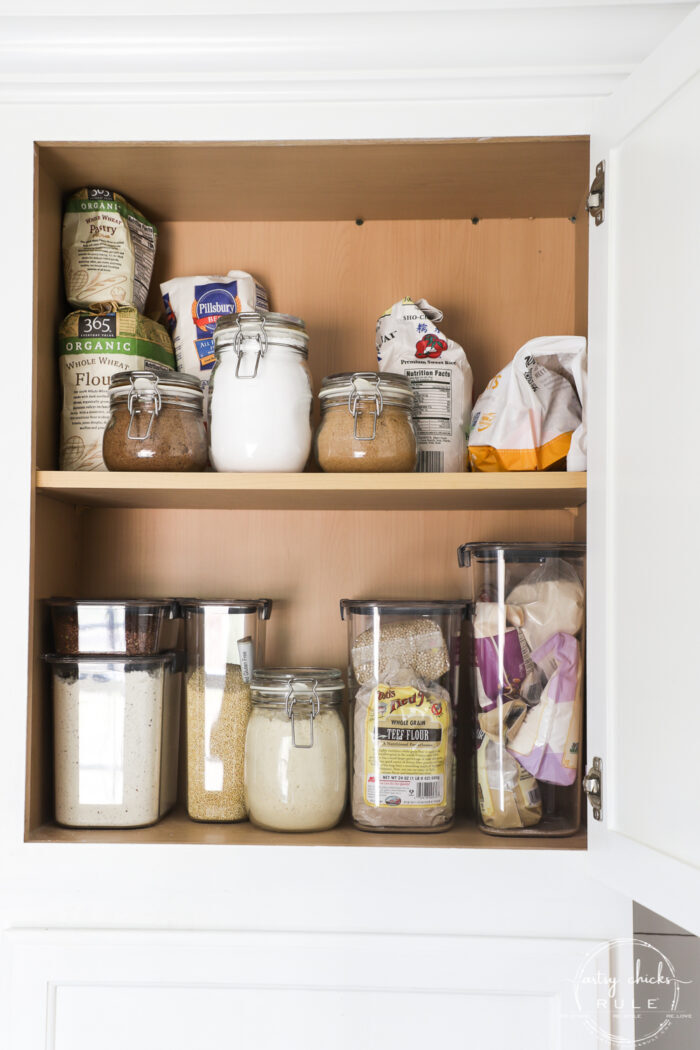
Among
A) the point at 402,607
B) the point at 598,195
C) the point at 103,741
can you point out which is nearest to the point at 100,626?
the point at 103,741

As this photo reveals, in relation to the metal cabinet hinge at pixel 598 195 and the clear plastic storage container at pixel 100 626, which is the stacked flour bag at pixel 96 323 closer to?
the clear plastic storage container at pixel 100 626

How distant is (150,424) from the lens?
1030 millimetres

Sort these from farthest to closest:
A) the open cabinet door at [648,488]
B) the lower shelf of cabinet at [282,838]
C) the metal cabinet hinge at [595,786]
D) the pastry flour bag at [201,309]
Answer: the pastry flour bag at [201,309] → the lower shelf of cabinet at [282,838] → the metal cabinet hinge at [595,786] → the open cabinet door at [648,488]

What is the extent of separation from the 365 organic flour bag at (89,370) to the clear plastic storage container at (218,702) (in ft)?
0.78

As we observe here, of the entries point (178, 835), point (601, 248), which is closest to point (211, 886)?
point (178, 835)

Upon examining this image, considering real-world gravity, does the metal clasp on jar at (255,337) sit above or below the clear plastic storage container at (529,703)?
above

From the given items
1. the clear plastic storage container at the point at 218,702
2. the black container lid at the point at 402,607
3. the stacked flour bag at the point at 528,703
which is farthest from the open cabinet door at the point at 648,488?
the clear plastic storage container at the point at 218,702

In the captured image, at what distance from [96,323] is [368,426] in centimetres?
38

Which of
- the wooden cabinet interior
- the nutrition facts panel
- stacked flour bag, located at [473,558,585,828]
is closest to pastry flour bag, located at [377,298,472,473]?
the nutrition facts panel

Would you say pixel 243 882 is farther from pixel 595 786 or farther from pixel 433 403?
pixel 433 403

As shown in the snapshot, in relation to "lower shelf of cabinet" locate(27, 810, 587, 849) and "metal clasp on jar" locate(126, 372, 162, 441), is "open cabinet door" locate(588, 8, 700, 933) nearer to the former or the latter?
"lower shelf of cabinet" locate(27, 810, 587, 849)

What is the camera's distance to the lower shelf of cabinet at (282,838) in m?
1.00

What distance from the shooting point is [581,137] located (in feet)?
3.30

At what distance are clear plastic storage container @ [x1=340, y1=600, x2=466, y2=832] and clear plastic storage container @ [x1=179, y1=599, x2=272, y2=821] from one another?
5.5 inches
